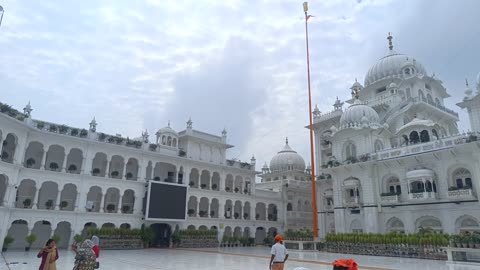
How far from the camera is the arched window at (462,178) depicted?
2969 centimetres

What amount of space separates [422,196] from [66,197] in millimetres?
33585

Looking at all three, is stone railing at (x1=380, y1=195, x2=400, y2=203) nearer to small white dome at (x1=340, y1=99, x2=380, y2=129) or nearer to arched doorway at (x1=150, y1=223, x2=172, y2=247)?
small white dome at (x1=340, y1=99, x2=380, y2=129)

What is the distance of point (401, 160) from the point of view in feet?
110

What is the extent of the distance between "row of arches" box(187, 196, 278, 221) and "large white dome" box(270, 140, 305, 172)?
26.6 feet

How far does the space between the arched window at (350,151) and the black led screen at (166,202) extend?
1903cm

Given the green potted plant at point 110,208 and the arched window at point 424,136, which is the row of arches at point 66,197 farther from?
the arched window at point 424,136

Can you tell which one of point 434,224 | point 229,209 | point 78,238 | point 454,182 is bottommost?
point 78,238

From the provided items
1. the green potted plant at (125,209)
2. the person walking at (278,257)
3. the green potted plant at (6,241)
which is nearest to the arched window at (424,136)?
the person walking at (278,257)

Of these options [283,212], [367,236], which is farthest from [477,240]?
[283,212]

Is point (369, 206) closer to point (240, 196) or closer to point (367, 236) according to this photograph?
point (367, 236)

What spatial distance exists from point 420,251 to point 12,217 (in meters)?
31.8

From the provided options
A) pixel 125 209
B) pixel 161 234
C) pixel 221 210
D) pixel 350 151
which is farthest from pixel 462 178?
pixel 125 209

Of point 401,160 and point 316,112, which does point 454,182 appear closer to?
point 401,160

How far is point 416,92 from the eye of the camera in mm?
42688
